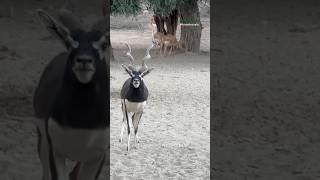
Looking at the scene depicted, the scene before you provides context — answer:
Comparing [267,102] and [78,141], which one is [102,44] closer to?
[78,141]

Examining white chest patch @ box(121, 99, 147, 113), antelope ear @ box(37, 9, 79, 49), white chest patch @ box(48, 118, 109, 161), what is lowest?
white chest patch @ box(121, 99, 147, 113)

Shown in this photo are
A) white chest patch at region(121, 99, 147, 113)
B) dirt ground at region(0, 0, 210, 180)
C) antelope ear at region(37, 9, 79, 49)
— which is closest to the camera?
antelope ear at region(37, 9, 79, 49)

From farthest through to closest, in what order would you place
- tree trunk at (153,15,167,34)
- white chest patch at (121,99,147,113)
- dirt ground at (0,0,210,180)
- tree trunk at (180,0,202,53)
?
1. tree trunk at (153,15,167,34)
2. tree trunk at (180,0,202,53)
3. white chest patch at (121,99,147,113)
4. dirt ground at (0,0,210,180)

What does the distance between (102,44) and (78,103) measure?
0.30 m

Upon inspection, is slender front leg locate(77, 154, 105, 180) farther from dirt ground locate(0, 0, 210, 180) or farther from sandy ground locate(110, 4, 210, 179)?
sandy ground locate(110, 4, 210, 179)

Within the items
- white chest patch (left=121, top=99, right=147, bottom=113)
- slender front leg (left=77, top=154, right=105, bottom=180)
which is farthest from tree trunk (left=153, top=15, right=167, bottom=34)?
slender front leg (left=77, top=154, right=105, bottom=180)

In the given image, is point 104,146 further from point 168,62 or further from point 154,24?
point 154,24

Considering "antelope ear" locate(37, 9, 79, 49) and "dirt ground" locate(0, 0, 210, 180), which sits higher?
"antelope ear" locate(37, 9, 79, 49)

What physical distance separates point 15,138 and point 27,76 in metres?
2.70

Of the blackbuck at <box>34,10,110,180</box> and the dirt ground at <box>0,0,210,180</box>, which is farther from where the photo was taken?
the dirt ground at <box>0,0,210,180</box>

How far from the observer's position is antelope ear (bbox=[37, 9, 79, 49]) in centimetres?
263

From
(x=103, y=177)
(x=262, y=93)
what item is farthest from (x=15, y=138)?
(x=262, y=93)

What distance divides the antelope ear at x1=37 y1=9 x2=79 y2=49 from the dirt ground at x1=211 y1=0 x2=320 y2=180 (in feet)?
5.68

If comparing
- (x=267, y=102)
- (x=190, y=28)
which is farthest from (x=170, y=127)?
(x=190, y=28)
